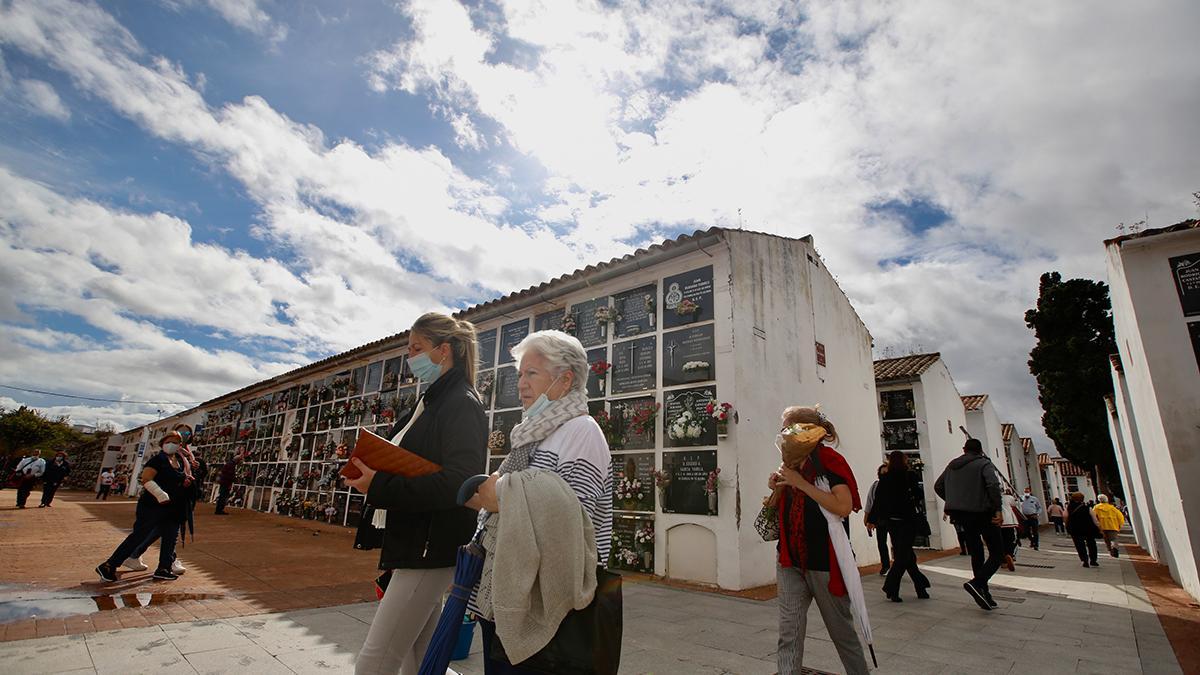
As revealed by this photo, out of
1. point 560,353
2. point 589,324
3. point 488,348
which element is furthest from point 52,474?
point 560,353

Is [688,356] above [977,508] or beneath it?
above

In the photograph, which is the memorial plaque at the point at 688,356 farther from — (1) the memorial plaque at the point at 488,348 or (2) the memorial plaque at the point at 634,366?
(1) the memorial plaque at the point at 488,348

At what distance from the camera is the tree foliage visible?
758 inches

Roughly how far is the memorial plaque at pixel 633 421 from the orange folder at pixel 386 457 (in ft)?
19.1

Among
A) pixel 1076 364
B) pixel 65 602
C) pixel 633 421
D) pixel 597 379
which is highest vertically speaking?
pixel 1076 364

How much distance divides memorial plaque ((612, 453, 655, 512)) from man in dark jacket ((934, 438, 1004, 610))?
11.6 ft

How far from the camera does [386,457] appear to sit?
1868 millimetres

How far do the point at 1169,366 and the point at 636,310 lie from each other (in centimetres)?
642

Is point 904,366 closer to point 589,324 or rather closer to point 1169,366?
point 1169,366

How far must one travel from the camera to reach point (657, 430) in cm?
754

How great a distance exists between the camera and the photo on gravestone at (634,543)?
23.7 feet

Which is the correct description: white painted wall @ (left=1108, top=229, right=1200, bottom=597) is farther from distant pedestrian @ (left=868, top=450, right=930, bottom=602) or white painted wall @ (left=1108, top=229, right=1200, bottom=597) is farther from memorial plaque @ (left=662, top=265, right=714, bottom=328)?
memorial plaque @ (left=662, top=265, right=714, bottom=328)

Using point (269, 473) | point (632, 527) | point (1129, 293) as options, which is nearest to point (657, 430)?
point (632, 527)

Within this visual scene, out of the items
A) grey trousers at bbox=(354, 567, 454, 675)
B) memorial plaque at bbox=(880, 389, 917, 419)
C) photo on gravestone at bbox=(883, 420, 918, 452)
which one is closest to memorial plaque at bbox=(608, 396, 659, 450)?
grey trousers at bbox=(354, 567, 454, 675)
